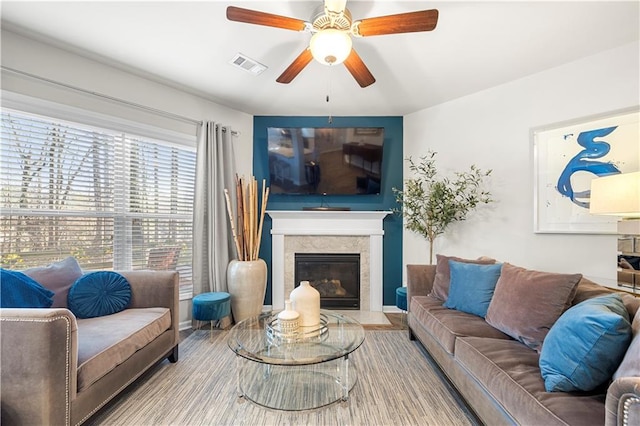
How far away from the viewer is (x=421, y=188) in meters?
3.68

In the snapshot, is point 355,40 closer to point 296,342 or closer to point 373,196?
point 373,196

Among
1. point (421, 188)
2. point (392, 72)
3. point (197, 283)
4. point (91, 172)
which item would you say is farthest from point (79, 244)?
point (421, 188)

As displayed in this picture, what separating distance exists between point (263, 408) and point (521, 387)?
4.87 feet

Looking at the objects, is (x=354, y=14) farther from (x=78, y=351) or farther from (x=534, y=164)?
(x=78, y=351)

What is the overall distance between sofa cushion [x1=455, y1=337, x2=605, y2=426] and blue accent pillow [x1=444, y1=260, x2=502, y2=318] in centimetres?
48

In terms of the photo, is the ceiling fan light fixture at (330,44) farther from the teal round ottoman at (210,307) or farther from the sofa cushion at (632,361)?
the teal round ottoman at (210,307)

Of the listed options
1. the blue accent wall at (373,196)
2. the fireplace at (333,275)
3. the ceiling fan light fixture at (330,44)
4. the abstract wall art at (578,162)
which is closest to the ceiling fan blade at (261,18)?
the ceiling fan light fixture at (330,44)

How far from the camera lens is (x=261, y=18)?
1.75 meters

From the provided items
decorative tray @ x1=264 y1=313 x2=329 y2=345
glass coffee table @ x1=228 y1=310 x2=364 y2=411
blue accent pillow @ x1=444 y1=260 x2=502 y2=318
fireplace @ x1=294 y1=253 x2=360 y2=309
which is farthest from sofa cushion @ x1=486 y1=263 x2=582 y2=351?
fireplace @ x1=294 y1=253 x2=360 y2=309

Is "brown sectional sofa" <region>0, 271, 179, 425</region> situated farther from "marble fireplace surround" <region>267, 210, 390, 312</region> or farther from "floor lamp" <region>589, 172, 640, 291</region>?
"floor lamp" <region>589, 172, 640, 291</region>

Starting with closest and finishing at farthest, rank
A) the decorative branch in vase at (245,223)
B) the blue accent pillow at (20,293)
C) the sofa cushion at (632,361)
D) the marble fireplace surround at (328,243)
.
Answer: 1. the sofa cushion at (632,361)
2. the blue accent pillow at (20,293)
3. the decorative branch in vase at (245,223)
4. the marble fireplace surround at (328,243)

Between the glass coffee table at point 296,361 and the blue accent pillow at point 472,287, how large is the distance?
905mm

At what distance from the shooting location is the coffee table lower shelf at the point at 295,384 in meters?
1.96

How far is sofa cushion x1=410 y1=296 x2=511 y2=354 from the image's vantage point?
1.97 metres
